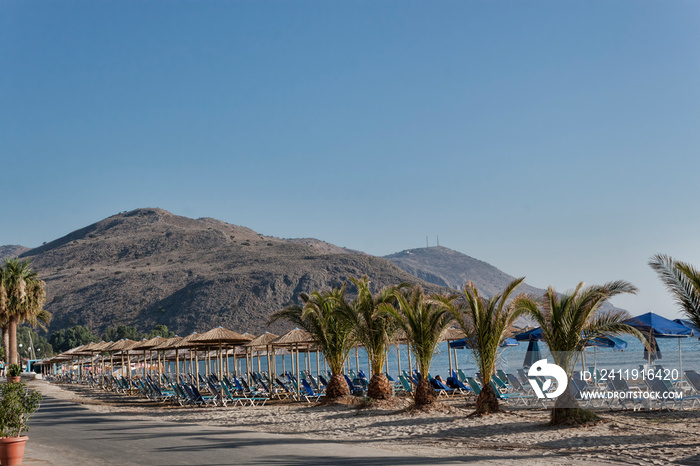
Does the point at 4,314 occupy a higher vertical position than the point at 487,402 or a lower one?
higher

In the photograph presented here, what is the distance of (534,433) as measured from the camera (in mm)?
10805

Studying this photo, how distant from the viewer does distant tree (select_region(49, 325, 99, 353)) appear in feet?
280

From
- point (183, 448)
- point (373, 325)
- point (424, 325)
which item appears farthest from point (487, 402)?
point (183, 448)

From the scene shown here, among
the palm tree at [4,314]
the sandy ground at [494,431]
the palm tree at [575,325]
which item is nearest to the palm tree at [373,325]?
the sandy ground at [494,431]

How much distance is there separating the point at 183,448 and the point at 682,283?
8027 millimetres

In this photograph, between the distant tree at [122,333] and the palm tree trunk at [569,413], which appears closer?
the palm tree trunk at [569,413]

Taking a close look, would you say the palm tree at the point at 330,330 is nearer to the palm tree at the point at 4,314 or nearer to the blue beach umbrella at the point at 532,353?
the blue beach umbrella at the point at 532,353

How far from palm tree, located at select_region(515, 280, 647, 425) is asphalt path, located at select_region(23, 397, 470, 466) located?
10.7 ft

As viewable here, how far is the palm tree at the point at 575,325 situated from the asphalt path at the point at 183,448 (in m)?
3.25

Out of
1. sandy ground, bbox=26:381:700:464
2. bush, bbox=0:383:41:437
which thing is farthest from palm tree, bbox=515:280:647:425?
bush, bbox=0:383:41:437

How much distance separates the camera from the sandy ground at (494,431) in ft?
29.0

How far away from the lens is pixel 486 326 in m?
13.5

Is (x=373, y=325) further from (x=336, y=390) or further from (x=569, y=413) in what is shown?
(x=569, y=413)

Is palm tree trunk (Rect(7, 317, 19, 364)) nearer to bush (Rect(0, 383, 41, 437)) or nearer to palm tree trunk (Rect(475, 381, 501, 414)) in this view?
bush (Rect(0, 383, 41, 437))
